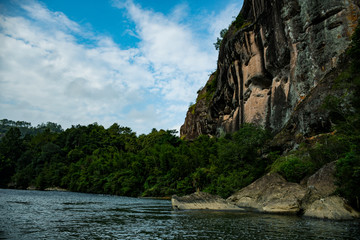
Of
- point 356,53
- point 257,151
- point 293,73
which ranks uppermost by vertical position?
point 293,73

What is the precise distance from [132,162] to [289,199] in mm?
46250

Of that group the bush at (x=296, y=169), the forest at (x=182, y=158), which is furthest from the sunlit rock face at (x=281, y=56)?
the bush at (x=296, y=169)

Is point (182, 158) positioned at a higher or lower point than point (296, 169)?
higher

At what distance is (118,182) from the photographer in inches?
2200

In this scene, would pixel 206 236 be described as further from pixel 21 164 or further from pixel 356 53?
pixel 21 164

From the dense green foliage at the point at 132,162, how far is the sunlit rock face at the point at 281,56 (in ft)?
17.2

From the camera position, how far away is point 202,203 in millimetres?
23156

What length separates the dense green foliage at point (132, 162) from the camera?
112ft

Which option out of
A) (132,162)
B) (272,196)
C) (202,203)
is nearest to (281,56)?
(272,196)

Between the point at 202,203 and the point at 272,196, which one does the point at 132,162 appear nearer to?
the point at 202,203

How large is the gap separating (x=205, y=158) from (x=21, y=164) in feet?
215

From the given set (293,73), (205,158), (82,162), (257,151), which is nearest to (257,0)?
(293,73)

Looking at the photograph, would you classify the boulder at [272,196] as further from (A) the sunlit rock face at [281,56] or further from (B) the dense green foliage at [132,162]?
(A) the sunlit rock face at [281,56]

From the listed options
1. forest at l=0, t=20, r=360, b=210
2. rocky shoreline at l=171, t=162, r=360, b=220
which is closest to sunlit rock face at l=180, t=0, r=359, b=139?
forest at l=0, t=20, r=360, b=210
